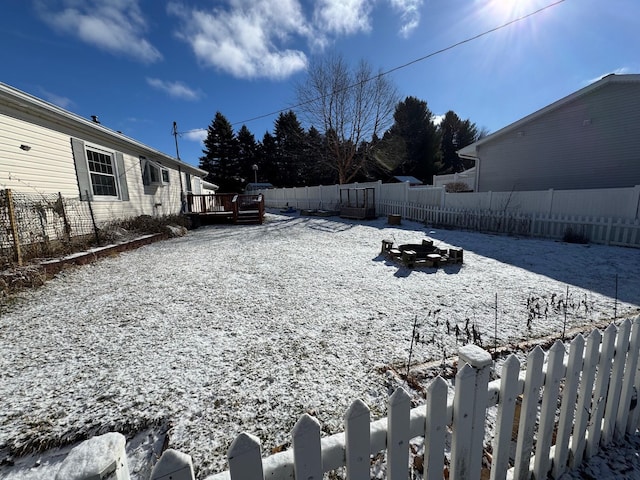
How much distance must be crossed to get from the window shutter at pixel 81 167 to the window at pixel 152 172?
9.06 ft

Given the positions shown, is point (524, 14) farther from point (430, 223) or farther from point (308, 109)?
point (308, 109)

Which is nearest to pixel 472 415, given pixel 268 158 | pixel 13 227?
pixel 13 227

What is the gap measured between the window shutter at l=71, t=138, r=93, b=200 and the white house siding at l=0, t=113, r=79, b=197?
4.2 inches

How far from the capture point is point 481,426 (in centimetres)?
115

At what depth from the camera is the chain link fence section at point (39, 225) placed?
468 centimetres

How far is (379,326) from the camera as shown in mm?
2957

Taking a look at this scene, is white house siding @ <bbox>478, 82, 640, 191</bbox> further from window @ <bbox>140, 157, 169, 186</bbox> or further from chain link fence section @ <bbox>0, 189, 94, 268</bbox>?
chain link fence section @ <bbox>0, 189, 94, 268</bbox>

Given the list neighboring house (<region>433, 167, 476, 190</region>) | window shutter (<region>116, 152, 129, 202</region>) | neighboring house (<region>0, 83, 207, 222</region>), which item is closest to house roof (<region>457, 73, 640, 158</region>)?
neighboring house (<region>433, 167, 476, 190</region>)

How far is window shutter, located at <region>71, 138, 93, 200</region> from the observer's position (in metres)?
6.99

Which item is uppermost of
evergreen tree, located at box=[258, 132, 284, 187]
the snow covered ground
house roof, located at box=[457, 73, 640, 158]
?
evergreen tree, located at box=[258, 132, 284, 187]

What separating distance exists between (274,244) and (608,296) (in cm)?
673

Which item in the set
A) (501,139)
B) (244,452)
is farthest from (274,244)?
(501,139)

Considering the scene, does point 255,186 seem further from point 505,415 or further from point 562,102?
point 505,415

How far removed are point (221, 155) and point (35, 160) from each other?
3391cm
